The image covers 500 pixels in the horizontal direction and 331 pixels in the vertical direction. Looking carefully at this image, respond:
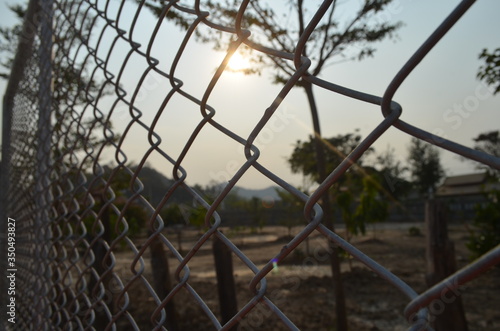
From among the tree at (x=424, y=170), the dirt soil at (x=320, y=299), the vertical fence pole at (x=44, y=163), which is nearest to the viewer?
the vertical fence pole at (x=44, y=163)

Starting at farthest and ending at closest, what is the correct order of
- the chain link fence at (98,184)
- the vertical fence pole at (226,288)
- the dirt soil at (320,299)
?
the dirt soil at (320,299), the vertical fence pole at (226,288), the chain link fence at (98,184)

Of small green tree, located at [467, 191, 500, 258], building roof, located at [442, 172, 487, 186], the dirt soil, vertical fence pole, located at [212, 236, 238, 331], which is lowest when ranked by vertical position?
the dirt soil

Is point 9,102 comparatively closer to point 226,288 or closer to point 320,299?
point 226,288

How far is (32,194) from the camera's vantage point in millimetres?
2068

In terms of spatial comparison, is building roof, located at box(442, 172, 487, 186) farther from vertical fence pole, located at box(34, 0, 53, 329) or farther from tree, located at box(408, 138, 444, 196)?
vertical fence pole, located at box(34, 0, 53, 329)

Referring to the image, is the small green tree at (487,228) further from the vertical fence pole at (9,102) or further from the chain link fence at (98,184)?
the vertical fence pole at (9,102)

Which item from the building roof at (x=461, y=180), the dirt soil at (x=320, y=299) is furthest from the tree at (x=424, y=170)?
the dirt soil at (x=320, y=299)

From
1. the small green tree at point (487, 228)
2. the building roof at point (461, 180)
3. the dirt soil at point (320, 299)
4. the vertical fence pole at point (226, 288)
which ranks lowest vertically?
the dirt soil at point (320, 299)

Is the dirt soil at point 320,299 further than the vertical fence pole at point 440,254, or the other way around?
the dirt soil at point 320,299

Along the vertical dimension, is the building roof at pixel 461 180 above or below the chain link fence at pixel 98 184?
above

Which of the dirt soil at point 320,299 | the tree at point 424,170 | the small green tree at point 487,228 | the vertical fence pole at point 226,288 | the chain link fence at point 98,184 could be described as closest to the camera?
the chain link fence at point 98,184

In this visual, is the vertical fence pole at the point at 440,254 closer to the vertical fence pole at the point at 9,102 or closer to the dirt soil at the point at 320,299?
the dirt soil at the point at 320,299

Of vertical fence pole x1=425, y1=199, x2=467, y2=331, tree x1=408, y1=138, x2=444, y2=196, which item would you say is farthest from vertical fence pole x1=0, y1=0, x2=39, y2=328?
tree x1=408, y1=138, x2=444, y2=196

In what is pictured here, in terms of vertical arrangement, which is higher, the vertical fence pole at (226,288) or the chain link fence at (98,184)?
the chain link fence at (98,184)
